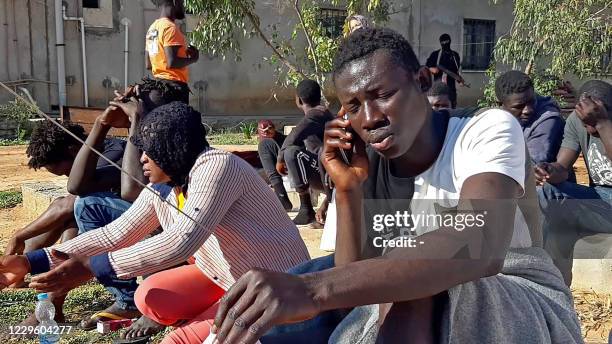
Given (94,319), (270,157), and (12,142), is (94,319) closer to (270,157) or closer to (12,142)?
(270,157)

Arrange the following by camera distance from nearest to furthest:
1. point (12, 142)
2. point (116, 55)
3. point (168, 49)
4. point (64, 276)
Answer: point (64, 276), point (168, 49), point (12, 142), point (116, 55)

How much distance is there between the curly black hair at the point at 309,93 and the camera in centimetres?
582

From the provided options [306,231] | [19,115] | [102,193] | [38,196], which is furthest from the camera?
[19,115]

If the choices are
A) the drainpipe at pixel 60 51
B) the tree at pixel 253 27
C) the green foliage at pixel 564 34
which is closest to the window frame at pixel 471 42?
the tree at pixel 253 27

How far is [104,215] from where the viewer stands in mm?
3684

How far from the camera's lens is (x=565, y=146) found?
3.97 m

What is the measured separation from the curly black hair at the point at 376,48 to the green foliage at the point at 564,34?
732 cm

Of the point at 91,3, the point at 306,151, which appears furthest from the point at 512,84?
the point at 91,3

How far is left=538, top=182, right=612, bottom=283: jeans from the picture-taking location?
3674 mm

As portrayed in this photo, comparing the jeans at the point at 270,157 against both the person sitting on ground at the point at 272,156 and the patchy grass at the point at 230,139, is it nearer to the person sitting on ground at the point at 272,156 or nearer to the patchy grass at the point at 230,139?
the person sitting on ground at the point at 272,156

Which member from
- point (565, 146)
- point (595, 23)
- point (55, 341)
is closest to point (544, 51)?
point (595, 23)

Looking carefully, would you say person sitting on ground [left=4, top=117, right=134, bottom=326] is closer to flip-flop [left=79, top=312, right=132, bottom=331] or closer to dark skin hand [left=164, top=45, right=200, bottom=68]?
flip-flop [left=79, top=312, right=132, bottom=331]

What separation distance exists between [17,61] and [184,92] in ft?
30.3

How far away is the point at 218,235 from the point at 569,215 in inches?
82.6
